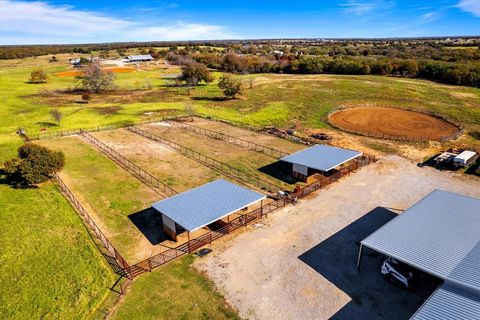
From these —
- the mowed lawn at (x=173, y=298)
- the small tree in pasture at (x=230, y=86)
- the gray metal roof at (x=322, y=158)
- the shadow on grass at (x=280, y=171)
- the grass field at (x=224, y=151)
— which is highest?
the small tree in pasture at (x=230, y=86)

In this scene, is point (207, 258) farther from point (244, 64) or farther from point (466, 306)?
point (244, 64)

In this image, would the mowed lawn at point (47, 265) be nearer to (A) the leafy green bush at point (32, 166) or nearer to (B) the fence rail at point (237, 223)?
(A) the leafy green bush at point (32, 166)

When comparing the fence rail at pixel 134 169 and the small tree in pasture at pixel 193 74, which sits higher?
the small tree in pasture at pixel 193 74

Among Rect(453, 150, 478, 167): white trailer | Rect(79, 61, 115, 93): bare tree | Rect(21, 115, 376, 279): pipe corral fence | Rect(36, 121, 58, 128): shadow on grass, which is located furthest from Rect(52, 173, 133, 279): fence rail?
Rect(79, 61, 115, 93): bare tree

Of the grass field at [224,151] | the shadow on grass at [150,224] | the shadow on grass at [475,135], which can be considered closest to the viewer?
the shadow on grass at [150,224]

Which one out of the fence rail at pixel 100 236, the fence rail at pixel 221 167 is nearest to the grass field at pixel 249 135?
the fence rail at pixel 221 167

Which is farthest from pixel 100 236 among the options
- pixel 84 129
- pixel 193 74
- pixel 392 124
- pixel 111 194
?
pixel 193 74

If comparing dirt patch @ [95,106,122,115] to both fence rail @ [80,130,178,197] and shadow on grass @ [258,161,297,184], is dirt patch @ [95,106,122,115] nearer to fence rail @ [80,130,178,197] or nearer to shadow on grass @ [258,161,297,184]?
fence rail @ [80,130,178,197]
